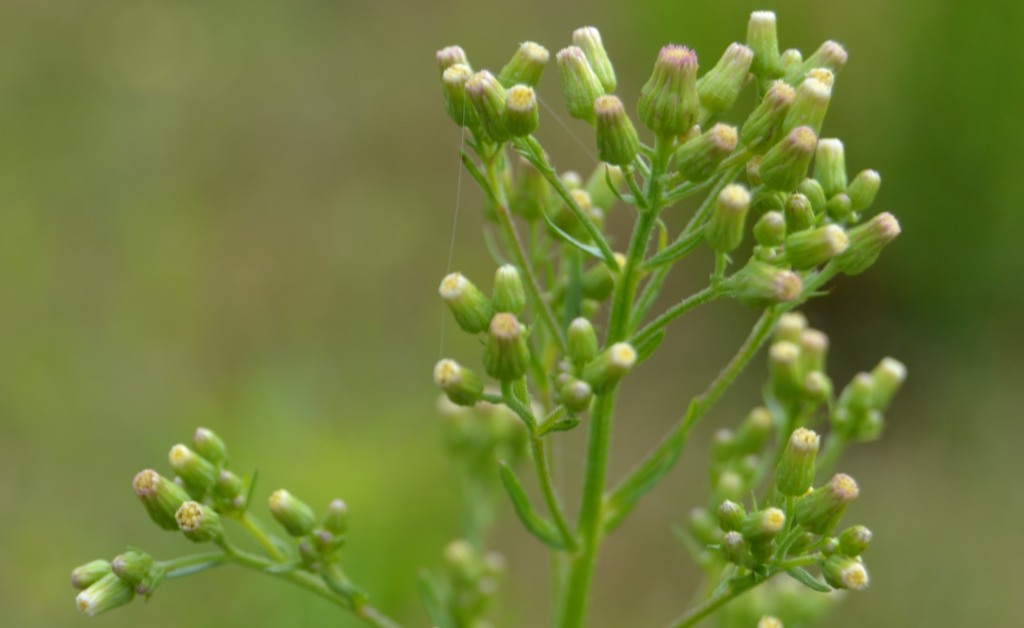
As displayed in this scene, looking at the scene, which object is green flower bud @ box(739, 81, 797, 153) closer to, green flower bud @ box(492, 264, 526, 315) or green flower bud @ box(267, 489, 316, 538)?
green flower bud @ box(492, 264, 526, 315)

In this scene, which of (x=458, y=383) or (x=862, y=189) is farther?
(x=862, y=189)

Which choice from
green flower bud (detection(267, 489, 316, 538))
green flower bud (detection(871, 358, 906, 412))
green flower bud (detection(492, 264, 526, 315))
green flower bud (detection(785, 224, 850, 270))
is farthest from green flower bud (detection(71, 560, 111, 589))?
green flower bud (detection(871, 358, 906, 412))

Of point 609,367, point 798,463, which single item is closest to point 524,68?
point 609,367

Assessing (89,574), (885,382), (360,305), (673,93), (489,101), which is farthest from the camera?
(360,305)

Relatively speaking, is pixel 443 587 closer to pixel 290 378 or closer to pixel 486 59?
pixel 290 378

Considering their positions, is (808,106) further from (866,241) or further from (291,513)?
(291,513)

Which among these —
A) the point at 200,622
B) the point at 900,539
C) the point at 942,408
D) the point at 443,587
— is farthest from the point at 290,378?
the point at 942,408
